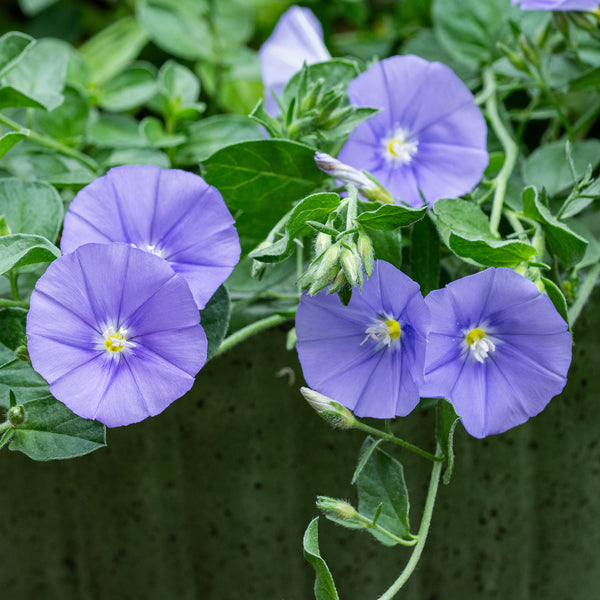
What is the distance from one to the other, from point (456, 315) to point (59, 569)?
0.50 metres

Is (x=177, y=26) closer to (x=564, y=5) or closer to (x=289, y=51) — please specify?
(x=289, y=51)

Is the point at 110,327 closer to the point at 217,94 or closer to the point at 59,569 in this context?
the point at 59,569

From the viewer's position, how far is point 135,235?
0.53m

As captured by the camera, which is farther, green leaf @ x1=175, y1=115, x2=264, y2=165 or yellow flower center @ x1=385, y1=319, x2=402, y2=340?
green leaf @ x1=175, y1=115, x2=264, y2=165

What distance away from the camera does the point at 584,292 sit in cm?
61

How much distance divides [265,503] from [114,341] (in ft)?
0.97

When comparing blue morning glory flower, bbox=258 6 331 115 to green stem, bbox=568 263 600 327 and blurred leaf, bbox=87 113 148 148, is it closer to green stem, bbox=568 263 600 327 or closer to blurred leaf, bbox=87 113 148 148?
blurred leaf, bbox=87 113 148 148

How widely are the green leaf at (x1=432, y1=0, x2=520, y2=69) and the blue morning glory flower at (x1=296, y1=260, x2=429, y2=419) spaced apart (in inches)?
17.1

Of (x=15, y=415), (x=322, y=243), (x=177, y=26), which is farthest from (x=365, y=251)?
(x=177, y=26)

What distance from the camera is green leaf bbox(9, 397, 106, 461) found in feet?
1.60

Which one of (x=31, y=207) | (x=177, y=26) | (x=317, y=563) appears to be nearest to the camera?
(x=317, y=563)

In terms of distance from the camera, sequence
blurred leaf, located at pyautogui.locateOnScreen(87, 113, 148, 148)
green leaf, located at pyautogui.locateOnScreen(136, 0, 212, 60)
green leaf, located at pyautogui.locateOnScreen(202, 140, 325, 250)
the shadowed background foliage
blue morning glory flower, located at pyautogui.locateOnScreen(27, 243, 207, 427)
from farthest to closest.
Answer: green leaf, located at pyautogui.locateOnScreen(136, 0, 212, 60)
blurred leaf, located at pyautogui.locateOnScreen(87, 113, 148, 148)
the shadowed background foliage
green leaf, located at pyautogui.locateOnScreen(202, 140, 325, 250)
blue morning glory flower, located at pyautogui.locateOnScreen(27, 243, 207, 427)

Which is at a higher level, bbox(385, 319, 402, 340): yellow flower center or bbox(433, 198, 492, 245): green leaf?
bbox(433, 198, 492, 245): green leaf

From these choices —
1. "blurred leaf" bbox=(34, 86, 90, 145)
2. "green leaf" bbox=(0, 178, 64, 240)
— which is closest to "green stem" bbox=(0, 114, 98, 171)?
"blurred leaf" bbox=(34, 86, 90, 145)
